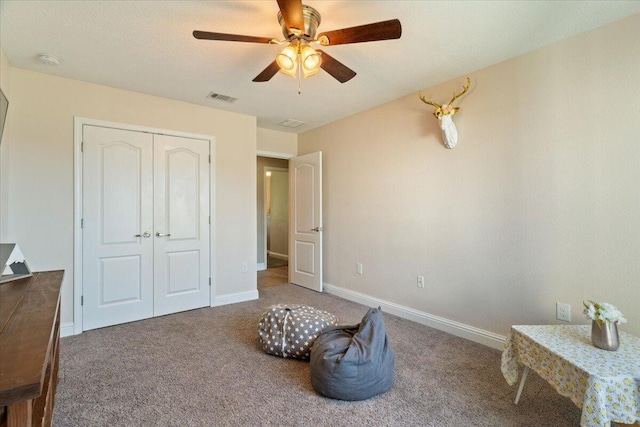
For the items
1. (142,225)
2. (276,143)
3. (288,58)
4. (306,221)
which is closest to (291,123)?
(276,143)

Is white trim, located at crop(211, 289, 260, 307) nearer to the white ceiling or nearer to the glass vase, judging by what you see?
the white ceiling

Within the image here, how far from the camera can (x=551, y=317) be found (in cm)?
235

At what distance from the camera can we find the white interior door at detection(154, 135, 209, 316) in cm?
345

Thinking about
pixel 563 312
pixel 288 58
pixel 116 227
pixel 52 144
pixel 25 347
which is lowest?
pixel 563 312

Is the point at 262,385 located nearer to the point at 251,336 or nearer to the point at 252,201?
the point at 251,336

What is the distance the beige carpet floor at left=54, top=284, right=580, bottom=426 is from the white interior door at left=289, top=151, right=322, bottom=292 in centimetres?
171

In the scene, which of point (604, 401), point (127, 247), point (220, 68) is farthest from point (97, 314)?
point (604, 401)

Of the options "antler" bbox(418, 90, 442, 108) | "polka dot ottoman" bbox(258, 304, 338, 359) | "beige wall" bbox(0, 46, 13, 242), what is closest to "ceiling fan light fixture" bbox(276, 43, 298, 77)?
"antler" bbox(418, 90, 442, 108)

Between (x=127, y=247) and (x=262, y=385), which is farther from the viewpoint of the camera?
(x=127, y=247)

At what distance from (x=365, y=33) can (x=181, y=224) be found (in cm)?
291

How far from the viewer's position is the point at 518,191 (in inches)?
99.0

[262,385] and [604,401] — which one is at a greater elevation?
[604,401]

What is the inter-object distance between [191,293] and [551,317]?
3.62 metres

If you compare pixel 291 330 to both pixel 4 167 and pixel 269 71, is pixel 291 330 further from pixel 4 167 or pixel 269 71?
pixel 4 167
